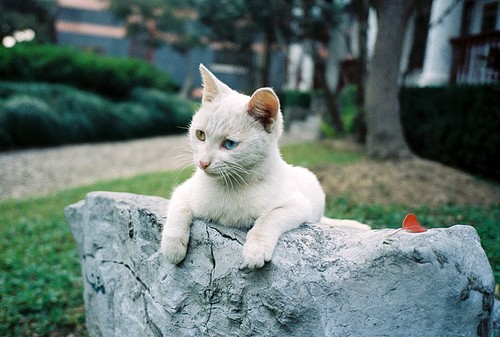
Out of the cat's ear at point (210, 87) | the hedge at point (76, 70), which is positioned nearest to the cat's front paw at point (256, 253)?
the cat's ear at point (210, 87)

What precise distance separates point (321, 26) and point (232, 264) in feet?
49.6

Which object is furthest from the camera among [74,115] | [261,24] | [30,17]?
[30,17]

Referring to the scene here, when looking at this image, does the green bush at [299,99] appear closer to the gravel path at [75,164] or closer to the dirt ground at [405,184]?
the gravel path at [75,164]

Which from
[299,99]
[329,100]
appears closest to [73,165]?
[329,100]

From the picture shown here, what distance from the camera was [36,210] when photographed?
6242 millimetres

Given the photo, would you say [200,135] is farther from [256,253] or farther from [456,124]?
[456,124]

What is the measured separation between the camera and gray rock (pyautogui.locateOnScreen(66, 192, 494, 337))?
6.23ft

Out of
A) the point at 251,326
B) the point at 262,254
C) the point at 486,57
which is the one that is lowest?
the point at 251,326

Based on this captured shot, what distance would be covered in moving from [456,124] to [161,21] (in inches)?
745

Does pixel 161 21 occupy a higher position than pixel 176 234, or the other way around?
pixel 161 21

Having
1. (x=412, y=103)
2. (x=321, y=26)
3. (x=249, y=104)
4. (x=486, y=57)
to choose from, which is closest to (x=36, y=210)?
(x=249, y=104)

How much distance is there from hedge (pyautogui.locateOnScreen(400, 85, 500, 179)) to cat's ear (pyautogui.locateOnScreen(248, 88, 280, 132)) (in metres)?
5.80

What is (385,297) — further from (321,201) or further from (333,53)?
(333,53)

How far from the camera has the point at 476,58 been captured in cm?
888
